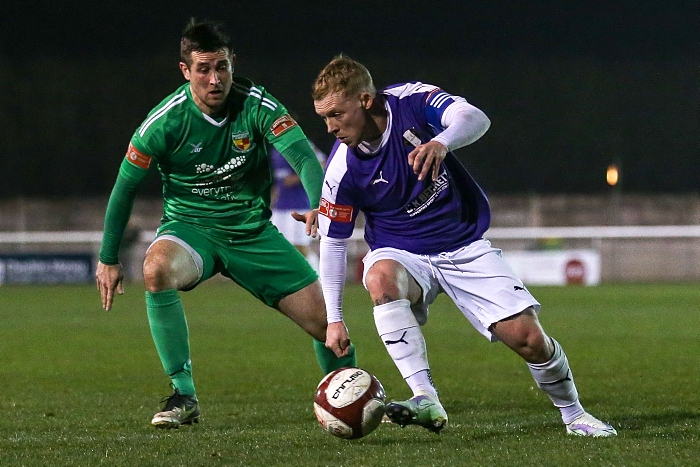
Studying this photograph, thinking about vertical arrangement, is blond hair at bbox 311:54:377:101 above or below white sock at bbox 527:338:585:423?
above

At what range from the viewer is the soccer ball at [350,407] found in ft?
15.0

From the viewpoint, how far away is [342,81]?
15.2 ft

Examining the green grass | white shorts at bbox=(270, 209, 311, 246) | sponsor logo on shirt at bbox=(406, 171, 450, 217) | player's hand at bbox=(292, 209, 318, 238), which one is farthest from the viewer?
white shorts at bbox=(270, 209, 311, 246)

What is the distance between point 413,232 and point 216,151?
123 centimetres

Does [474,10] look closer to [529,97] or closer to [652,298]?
[529,97]

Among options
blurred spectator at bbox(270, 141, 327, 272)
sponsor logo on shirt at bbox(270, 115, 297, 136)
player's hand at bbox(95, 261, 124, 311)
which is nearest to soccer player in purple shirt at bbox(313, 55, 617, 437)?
sponsor logo on shirt at bbox(270, 115, 297, 136)

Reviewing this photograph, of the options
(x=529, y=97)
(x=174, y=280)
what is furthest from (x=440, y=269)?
(x=529, y=97)

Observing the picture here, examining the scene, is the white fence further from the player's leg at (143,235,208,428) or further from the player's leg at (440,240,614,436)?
the player's leg at (440,240,614,436)

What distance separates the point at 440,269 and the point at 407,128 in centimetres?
65

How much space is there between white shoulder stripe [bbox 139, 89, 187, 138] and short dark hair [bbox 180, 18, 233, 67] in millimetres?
195

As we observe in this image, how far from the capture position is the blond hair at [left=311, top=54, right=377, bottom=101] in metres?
4.63

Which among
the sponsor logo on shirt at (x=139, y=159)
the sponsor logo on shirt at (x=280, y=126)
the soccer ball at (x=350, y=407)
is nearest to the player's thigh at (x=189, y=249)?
the sponsor logo on shirt at (x=139, y=159)

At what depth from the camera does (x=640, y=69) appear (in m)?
27.5

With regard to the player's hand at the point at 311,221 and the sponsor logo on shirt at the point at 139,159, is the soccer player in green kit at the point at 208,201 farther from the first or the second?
the player's hand at the point at 311,221
